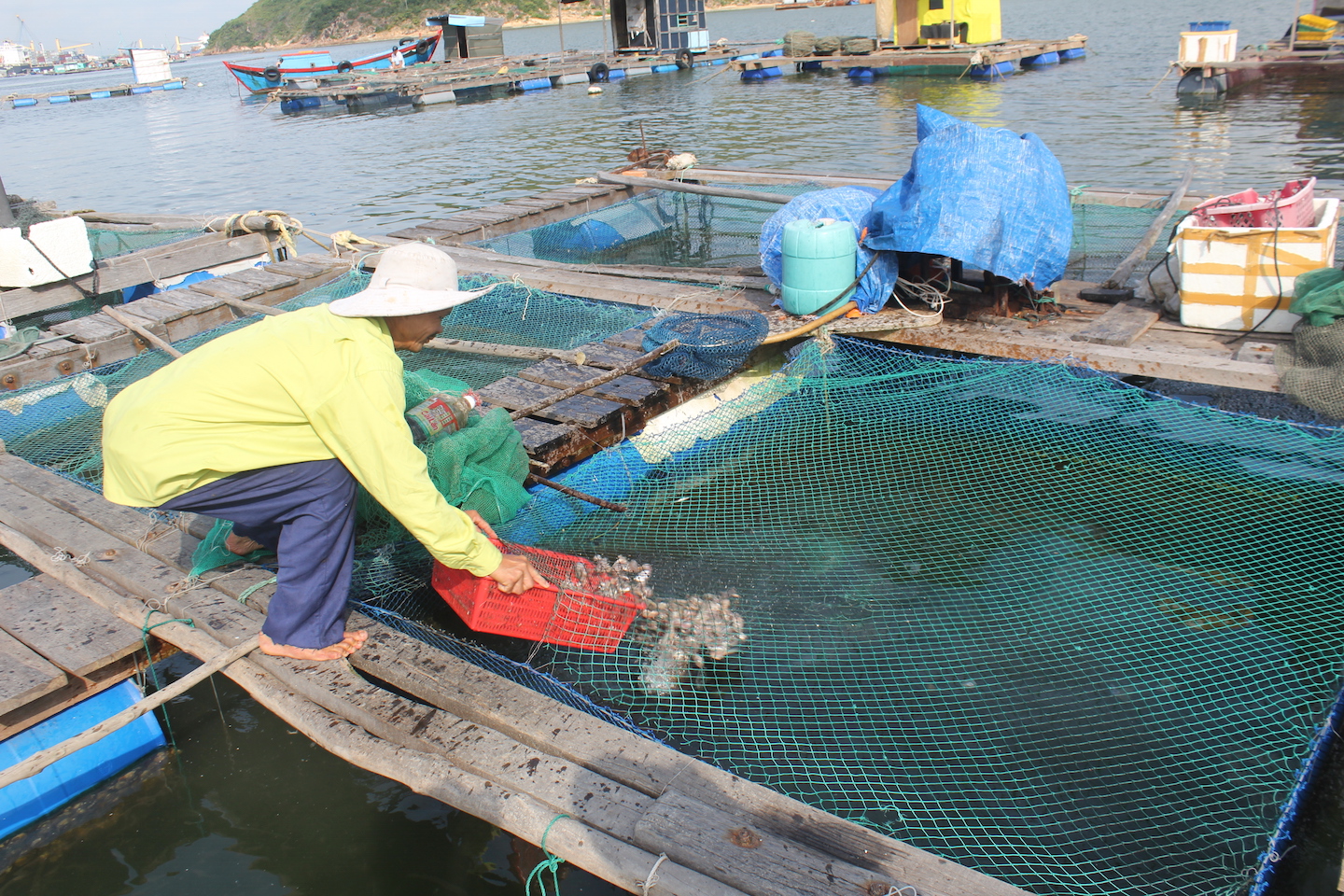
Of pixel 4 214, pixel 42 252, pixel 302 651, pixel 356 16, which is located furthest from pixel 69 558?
pixel 356 16

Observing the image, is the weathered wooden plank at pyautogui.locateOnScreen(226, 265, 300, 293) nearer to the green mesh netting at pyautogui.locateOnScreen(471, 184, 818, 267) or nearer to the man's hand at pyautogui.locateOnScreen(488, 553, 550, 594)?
the green mesh netting at pyautogui.locateOnScreen(471, 184, 818, 267)

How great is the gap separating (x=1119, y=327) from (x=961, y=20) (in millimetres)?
25315

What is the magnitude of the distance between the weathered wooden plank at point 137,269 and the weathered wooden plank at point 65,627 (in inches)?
200

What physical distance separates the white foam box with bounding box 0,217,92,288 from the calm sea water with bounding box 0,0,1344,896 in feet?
17.4

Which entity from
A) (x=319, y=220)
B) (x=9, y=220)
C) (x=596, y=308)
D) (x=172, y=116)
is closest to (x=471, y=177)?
(x=319, y=220)

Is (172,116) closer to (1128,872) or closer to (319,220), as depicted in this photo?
(319,220)

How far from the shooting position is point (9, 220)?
799 centimetres

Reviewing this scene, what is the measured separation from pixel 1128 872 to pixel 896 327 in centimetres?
325

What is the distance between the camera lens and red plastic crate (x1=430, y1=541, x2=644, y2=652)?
119 inches

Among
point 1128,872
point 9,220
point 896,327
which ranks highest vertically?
point 9,220

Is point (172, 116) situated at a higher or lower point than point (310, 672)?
higher

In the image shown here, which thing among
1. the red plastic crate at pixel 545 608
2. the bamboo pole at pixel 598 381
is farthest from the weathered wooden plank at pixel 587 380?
the red plastic crate at pixel 545 608

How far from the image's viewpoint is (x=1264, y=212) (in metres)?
4.66

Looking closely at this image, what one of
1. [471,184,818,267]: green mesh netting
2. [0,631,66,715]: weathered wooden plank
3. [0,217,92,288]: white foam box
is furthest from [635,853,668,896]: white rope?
[0,217,92,288]: white foam box
